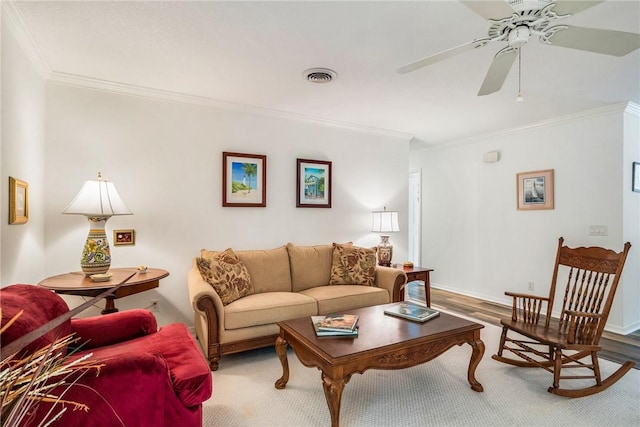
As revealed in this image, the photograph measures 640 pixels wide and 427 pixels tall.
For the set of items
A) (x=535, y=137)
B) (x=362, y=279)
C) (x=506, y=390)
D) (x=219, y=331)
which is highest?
(x=535, y=137)

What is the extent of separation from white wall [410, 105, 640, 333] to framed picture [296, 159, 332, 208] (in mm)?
2294

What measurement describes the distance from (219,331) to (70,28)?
234cm

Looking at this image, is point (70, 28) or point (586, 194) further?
Answer: point (586, 194)

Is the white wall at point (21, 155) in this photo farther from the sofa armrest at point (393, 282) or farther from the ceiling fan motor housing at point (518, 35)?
the sofa armrest at point (393, 282)

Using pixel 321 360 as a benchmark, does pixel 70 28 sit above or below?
above

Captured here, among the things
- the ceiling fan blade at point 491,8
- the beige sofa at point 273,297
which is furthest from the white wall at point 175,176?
the ceiling fan blade at point 491,8

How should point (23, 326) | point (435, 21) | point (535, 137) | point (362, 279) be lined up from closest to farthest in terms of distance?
point (23, 326), point (435, 21), point (362, 279), point (535, 137)

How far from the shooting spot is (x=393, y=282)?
354 centimetres

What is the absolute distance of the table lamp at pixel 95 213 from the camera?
2592mm

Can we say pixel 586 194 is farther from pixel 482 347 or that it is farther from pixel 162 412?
pixel 162 412

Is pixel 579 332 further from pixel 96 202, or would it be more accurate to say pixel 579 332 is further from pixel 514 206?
pixel 96 202

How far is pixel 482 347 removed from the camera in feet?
7.72

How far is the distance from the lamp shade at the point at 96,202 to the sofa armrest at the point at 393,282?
8.27 feet

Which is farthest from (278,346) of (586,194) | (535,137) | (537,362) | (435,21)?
(535,137)
